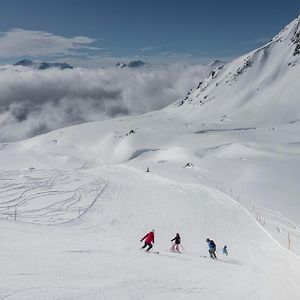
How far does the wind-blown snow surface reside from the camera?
12.5 m

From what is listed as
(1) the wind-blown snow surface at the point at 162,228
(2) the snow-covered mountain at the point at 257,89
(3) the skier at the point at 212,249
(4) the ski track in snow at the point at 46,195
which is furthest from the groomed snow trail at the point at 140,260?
(2) the snow-covered mountain at the point at 257,89

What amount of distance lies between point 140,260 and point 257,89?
133879 mm

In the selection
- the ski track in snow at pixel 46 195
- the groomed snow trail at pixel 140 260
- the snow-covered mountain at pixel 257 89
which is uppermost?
the snow-covered mountain at pixel 257 89

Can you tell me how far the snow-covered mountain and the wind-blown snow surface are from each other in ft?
151

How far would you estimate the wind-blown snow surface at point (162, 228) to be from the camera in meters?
12.5

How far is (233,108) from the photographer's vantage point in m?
137

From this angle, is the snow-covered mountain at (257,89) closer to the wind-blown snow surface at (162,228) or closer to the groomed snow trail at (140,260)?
the wind-blown snow surface at (162,228)

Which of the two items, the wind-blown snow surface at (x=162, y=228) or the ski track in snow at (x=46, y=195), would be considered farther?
the ski track in snow at (x=46, y=195)

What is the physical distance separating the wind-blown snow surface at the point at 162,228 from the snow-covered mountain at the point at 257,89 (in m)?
46.1

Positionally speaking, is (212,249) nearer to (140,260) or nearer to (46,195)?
(140,260)

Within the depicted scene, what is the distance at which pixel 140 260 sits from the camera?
1602 centimetres

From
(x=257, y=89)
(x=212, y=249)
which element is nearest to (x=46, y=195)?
(x=212, y=249)

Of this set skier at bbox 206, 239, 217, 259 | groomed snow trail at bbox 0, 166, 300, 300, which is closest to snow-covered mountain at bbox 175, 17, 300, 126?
groomed snow trail at bbox 0, 166, 300, 300

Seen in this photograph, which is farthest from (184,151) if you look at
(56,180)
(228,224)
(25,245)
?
(25,245)
